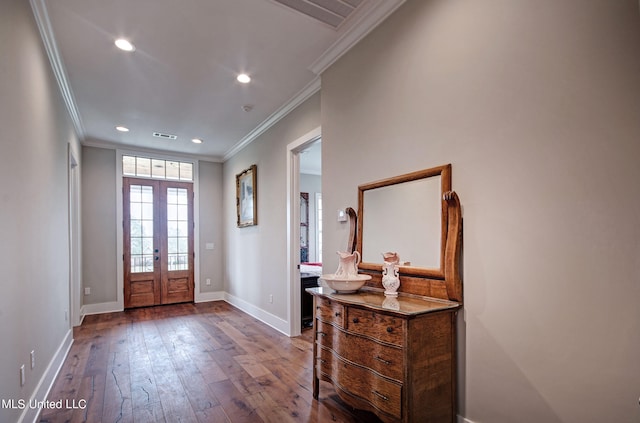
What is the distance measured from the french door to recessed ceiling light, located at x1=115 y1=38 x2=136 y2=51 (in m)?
3.61

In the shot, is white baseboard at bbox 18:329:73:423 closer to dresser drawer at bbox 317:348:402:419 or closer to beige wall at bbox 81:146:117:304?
dresser drawer at bbox 317:348:402:419

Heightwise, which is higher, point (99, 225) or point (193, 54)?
point (193, 54)

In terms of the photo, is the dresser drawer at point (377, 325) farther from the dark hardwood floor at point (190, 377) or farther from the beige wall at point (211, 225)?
the beige wall at point (211, 225)

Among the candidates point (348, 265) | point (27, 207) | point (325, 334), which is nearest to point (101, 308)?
point (27, 207)

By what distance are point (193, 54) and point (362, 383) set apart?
115 inches

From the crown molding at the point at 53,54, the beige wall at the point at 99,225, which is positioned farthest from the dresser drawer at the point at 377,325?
the beige wall at the point at 99,225

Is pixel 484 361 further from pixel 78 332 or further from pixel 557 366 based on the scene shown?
pixel 78 332

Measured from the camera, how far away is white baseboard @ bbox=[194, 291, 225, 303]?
21.0 ft

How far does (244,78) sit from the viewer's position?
134 inches

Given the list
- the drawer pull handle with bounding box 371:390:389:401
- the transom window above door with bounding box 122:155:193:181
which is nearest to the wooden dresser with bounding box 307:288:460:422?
the drawer pull handle with bounding box 371:390:389:401

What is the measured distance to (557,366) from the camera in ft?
4.93

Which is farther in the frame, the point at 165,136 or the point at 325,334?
the point at 165,136

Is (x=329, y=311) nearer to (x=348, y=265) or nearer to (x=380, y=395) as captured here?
(x=348, y=265)

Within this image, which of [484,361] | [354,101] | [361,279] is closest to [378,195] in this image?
[361,279]
